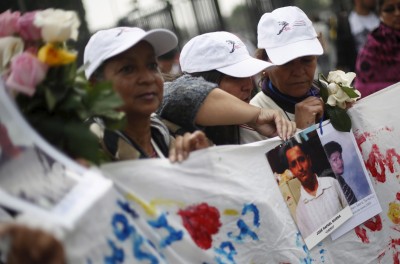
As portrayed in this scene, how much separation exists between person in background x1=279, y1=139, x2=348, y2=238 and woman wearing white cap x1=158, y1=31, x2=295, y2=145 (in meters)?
0.09

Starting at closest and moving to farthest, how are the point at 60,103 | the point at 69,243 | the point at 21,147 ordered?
the point at 69,243 → the point at 21,147 → the point at 60,103

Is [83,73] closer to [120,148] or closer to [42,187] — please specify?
[120,148]

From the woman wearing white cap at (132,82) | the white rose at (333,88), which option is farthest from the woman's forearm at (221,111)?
the white rose at (333,88)

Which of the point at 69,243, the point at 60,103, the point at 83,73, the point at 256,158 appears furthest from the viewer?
the point at 256,158

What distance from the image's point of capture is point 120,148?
2260 mm

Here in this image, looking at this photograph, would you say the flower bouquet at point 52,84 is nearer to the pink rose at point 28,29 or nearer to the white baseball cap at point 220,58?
the pink rose at point 28,29

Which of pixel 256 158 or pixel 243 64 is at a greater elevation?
pixel 243 64

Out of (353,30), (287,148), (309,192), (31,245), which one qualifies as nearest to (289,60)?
(287,148)

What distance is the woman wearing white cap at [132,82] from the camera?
2258 millimetres

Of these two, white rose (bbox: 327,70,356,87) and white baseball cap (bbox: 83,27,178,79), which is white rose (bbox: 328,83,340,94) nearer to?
white rose (bbox: 327,70,356,87)

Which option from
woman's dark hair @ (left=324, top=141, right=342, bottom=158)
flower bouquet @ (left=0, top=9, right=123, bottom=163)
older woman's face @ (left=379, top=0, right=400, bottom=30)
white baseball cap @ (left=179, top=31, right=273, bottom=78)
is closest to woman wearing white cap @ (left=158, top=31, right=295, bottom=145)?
white baseball cap @ (left=179, top=31, right=273, bottom=78)

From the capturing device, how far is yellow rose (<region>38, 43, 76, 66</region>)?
6.34 feet

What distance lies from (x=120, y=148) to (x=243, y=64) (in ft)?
2.79

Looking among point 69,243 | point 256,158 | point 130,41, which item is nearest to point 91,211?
point 69,243
